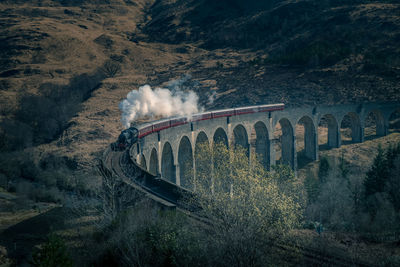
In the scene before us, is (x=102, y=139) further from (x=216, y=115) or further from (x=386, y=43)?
(x=386, y=43)

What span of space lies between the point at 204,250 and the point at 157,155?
1769 centimetres

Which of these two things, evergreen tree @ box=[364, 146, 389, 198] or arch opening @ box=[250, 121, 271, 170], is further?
arch opening @ box=[250, 121, 271, 170]

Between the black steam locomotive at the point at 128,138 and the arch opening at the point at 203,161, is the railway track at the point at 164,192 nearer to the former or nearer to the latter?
the black steam locomotive at the point at 128,138

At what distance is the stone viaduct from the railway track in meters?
1.38

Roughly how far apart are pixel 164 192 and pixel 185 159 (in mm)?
13882

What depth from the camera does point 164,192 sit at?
20547 millimetres

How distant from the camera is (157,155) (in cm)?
2911


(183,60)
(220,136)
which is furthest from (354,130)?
(183,60)

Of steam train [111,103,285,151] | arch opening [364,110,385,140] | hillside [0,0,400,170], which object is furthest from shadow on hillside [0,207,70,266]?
arch opening [364,110,385,140]

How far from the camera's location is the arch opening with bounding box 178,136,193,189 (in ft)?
111

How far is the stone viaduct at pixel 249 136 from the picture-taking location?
30.0 m

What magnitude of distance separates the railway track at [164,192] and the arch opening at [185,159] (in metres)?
8.51

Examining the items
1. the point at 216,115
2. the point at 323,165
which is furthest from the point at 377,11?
the point at 216,115

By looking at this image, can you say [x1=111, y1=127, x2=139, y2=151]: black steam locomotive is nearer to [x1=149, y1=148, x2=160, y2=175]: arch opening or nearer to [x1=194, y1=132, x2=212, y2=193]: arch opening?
[x1=149, y1=148, x2=160, y2=175]: arch opening
